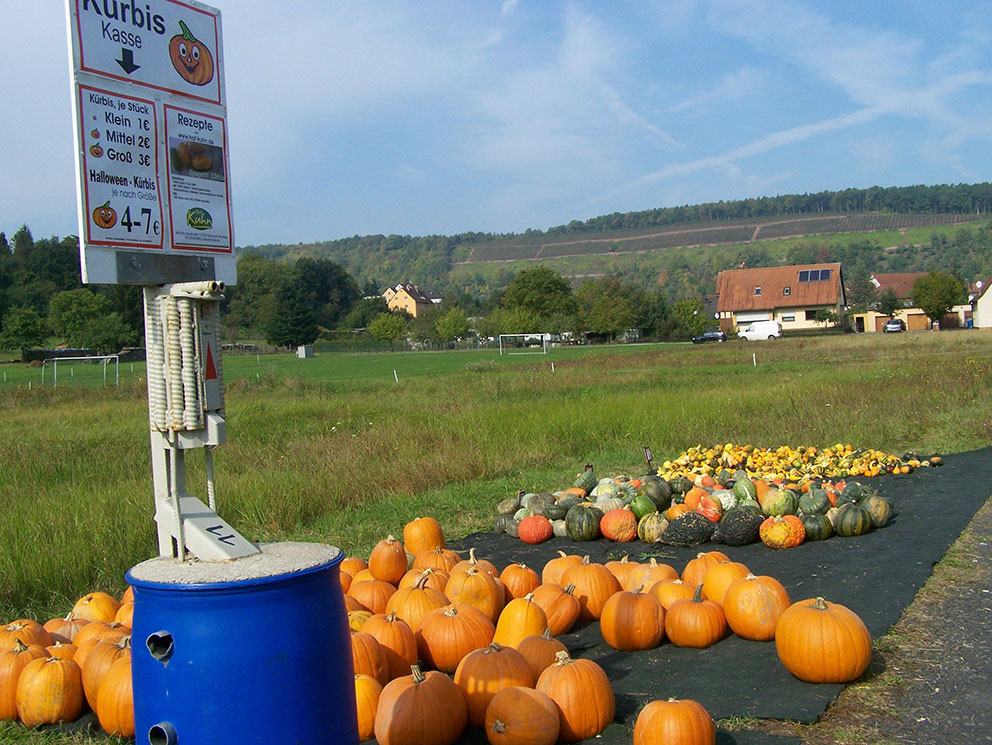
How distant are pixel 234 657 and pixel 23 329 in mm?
88413

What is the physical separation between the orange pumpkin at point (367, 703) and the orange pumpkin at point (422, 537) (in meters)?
2.73

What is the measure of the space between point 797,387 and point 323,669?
1579cm

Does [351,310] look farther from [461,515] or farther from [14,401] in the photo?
[461,515]

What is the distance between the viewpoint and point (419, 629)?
4.37m

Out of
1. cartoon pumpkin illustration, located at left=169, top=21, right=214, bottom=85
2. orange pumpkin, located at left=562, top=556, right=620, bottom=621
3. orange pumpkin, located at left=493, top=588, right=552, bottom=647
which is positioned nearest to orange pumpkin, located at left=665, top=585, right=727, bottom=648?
orange pumpkin, located at left=562, top=556, right=620, bottom=621

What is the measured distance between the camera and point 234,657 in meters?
2.43

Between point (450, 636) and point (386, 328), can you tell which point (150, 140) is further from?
point (386, 328)

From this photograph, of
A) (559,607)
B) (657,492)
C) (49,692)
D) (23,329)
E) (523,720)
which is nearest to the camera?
(523,720)

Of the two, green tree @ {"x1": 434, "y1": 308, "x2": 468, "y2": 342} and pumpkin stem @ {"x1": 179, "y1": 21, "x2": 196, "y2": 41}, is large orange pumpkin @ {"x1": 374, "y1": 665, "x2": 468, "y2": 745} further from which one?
green tree @ {"x1": 434, "y1": 308, "x2": 468, "y2": 342}

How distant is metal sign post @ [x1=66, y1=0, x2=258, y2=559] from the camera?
3115 mm

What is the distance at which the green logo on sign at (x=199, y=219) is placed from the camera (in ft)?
13.1

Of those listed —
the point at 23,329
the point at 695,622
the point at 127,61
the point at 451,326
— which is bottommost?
the point at 695,622

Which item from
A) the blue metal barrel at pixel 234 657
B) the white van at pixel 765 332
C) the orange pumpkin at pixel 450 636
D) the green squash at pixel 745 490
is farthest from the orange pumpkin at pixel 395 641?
the white van at pixel 765 332

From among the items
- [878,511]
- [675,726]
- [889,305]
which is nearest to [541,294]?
[889,305]
